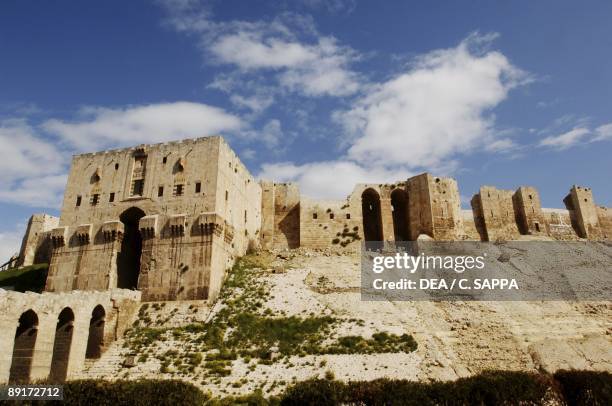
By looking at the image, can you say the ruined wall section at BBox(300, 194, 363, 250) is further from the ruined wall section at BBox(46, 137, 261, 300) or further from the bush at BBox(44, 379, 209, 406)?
the bush at BBox(44, 379, 209, 406)

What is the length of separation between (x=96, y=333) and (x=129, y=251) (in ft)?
34.1

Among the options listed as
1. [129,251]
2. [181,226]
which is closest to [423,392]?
[181,226]

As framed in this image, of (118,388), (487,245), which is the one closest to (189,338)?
(118,388)

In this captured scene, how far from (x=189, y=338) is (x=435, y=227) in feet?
80.1

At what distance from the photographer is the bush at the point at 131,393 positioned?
16.4m

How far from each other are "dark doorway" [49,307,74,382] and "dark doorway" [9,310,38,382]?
87.2 inches

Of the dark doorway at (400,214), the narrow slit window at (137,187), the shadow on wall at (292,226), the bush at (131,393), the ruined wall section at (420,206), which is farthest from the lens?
the dark doorway at (400,214)

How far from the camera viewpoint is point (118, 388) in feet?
55.5

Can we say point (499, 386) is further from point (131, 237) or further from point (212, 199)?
point (131, 237)

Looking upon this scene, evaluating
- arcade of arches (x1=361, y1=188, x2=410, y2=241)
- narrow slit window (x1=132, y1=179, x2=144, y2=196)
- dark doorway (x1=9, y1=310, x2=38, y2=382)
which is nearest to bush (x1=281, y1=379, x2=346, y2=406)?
dark doorway (x1=9, y1=310, x2=38, y2=382)

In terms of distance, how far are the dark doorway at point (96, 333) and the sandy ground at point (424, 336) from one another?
822mm

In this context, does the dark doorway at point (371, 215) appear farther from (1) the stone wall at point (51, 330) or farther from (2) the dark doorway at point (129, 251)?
(1) the stone wall at point (51, 330)

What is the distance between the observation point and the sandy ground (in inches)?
861

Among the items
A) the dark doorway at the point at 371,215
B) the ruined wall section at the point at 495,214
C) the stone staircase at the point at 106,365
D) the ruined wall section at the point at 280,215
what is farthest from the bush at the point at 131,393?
the ruined wall section at the point at 495,214
